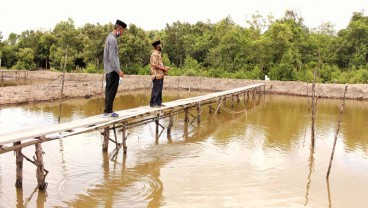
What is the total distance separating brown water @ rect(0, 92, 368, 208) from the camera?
6906mm

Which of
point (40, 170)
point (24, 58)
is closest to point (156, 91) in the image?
point (40, 170)

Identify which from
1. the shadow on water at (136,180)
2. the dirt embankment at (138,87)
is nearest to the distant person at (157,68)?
the shadow on water at (136,180)

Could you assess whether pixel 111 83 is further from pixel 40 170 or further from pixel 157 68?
pixel 157 68

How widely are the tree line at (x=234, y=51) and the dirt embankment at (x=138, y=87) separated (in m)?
1.56

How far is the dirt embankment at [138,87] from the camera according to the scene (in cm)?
1997

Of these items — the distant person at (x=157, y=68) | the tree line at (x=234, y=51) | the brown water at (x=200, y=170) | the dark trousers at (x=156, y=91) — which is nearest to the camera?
the brown water at (x=200, y=170)

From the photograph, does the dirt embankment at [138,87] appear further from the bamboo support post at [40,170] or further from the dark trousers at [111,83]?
the bamboo support post at [40,170]

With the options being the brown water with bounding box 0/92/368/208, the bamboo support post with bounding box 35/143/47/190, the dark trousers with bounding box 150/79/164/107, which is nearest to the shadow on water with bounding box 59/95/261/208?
the brown water with bounding box 0/92/368/208

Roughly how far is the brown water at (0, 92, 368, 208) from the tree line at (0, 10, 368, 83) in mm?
14948

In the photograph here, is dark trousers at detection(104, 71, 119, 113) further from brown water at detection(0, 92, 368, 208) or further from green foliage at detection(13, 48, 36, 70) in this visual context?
green foliage at detection(13, 48, 36, 70)

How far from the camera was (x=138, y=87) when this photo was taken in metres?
31.1

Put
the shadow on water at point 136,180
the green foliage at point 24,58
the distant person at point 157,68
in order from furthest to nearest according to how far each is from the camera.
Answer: the green foliage at point 24,58, the distant person at point 157,68, the shadow on water at point 136,180

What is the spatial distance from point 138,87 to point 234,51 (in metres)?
9.29

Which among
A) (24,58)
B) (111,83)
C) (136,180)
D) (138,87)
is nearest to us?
(111,83)
